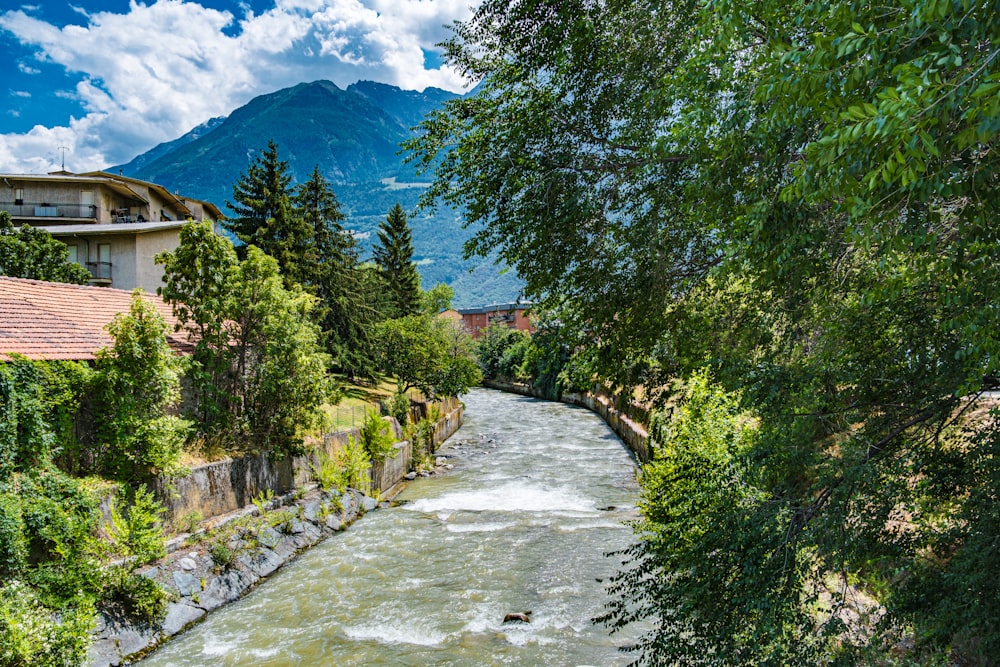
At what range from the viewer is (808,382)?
17.5 feet

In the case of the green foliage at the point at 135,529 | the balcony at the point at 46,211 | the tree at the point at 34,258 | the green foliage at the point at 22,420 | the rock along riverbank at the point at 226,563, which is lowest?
the rock along riverbank at the point at 226,563

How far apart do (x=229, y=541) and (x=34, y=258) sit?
20.5m

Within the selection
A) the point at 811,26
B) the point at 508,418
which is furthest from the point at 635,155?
the point at 508,418

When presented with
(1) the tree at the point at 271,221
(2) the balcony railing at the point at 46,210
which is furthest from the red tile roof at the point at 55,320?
(2) the balcony railing at the point at 46,210

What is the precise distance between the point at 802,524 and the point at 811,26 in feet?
13.5

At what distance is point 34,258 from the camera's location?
86.1 ft

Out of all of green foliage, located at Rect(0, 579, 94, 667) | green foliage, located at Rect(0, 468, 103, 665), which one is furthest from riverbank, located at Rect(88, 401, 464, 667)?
green foliage, located at Rect(0, 468, 103, 665)

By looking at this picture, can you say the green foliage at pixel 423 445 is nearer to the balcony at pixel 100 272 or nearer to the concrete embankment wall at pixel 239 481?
the concrete embankment wall at pixel 239 481

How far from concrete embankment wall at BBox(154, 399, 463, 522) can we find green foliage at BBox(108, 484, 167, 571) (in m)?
0.71

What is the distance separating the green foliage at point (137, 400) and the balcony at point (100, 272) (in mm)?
23537

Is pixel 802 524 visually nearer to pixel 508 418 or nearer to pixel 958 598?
→ pixel 958 598

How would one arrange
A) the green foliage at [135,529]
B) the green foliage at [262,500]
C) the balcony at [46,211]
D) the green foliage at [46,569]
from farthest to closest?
the balcony at [46,211] < the green foliage at [262,500] < the green foliage at [135,529] < the green foliage at [46,569]

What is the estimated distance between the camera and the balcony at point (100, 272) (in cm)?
3256

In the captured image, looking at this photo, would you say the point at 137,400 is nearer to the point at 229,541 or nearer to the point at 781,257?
the point at 229,541
